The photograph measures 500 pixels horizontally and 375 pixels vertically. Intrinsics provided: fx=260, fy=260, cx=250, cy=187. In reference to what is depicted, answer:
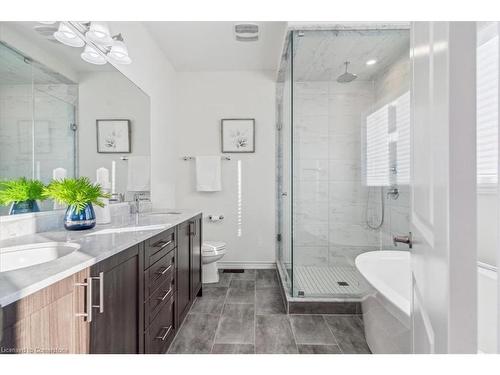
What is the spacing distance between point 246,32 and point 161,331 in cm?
257

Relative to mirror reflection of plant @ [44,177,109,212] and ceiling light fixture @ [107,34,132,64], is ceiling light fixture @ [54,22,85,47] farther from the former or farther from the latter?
mirror reflection of plant @ [44,177,109,212]

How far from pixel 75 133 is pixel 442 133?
1825mm

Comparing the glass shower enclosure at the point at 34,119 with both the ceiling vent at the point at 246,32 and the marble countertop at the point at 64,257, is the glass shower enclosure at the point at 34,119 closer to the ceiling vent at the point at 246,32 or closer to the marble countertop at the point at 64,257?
the marble countertop at the point at 64,257

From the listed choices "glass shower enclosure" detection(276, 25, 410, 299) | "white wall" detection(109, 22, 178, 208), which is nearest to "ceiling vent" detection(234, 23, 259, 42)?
"glass shower enclosure" detection(276, 25, 410, 299)

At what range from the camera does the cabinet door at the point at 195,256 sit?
217cm

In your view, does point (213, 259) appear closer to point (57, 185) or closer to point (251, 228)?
point (251, 228)

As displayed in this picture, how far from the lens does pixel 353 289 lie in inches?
86.8

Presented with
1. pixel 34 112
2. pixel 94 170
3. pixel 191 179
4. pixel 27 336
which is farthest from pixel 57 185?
pixel 191 179

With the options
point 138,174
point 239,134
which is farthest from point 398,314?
point 239,134

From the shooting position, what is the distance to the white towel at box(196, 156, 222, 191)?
3.21 m

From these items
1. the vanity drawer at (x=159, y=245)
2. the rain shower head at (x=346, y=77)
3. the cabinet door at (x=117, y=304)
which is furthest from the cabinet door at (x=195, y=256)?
the rain shower head at (x=346, y=77)

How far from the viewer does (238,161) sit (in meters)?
3.27

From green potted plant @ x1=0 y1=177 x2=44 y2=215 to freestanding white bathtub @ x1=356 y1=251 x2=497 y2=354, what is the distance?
5.97ft

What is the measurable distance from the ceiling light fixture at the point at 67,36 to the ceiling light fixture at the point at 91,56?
Answer: 51 millimetres
